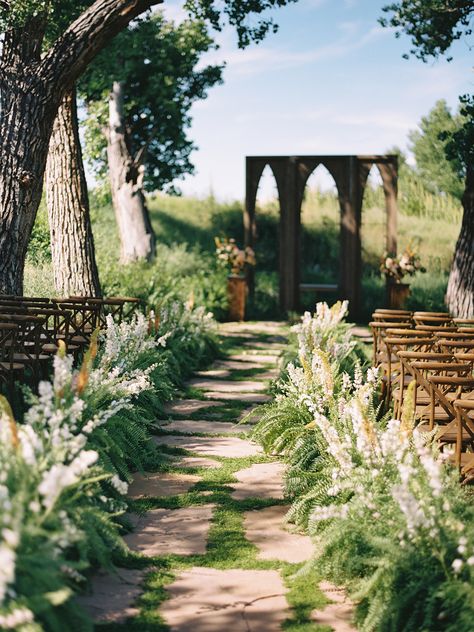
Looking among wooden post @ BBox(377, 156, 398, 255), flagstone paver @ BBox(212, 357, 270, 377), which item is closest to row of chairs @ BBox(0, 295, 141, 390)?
flagstone paver @ BBox(212, 357, 270, 377)

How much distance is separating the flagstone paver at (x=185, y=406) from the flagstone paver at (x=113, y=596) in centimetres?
460

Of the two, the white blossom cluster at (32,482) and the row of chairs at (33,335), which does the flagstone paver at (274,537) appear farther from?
the row of chairs at (33,335)

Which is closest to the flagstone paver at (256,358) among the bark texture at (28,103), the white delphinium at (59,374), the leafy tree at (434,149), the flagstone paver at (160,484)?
the bark texture at (28,103)

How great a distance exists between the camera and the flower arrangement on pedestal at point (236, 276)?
18.5 metres

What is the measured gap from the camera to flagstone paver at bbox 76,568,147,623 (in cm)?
429

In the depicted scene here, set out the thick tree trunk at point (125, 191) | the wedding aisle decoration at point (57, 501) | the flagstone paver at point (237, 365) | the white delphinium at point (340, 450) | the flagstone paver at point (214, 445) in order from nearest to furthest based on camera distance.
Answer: the wedding aisle decoration at point (57, 501), the white delphinium at point (340, 450), the flagstone paver at point (214, 445), the flagstone paver at point (237, 365), the thick tree trunk at point (125, 191)

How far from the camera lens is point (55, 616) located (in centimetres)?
367

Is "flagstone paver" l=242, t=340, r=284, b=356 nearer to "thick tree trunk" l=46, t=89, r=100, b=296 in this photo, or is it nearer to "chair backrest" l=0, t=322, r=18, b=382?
"thick tree trunk" l=46, t=89, r=100, b=296

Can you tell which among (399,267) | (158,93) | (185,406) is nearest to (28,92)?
(185,406)

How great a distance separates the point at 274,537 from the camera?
557cm

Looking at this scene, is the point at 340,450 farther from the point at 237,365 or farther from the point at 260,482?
the point at 237,365

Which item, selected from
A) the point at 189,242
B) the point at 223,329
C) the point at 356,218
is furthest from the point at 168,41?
the point at 223,329

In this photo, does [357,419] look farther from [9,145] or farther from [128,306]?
[128,306]

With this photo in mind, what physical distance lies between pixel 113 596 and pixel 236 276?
14.2 m
